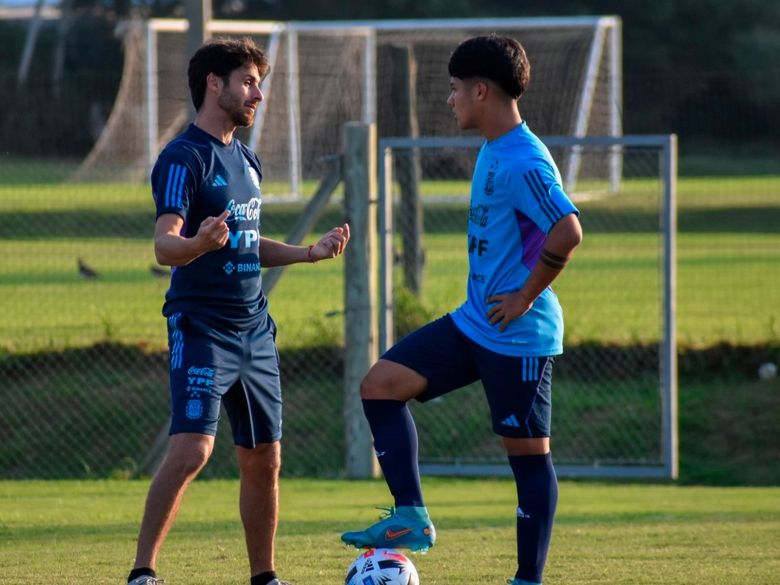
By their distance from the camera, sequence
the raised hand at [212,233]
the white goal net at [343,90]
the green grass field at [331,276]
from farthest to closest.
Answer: the white goal net at [343,90], the green grass field at [331,276], the raised hand at [212,233]

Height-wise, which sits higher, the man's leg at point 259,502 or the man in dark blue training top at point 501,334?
the man in dark blue training top at point 501,334

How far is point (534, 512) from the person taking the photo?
17.0 ft

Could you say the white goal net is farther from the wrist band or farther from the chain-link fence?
the wrist band

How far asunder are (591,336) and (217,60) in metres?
7.84

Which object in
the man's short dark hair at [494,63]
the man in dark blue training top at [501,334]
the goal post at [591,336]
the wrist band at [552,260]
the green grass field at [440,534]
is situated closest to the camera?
the wrist band at [552,260]

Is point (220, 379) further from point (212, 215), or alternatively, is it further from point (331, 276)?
point (331, 276)

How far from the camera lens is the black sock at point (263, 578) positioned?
18.1 feet

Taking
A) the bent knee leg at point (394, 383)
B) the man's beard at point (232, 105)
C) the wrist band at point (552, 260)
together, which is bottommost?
the bent knee leg at point (394, 383)

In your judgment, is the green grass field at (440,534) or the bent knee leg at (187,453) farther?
the green grass field at (440,534)

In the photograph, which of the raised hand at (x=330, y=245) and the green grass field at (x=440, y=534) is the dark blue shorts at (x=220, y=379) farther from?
the green grass field at (x=440, y=534)

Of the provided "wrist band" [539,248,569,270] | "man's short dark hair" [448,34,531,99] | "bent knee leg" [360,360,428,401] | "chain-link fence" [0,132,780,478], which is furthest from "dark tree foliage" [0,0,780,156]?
"wrist band" [539,248,569,270]

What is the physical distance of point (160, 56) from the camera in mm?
28406

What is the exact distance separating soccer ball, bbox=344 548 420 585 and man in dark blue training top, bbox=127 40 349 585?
0.44 metres

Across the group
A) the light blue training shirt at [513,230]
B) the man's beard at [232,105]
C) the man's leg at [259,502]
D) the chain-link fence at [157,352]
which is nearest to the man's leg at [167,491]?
the man's leg at [259,502]
